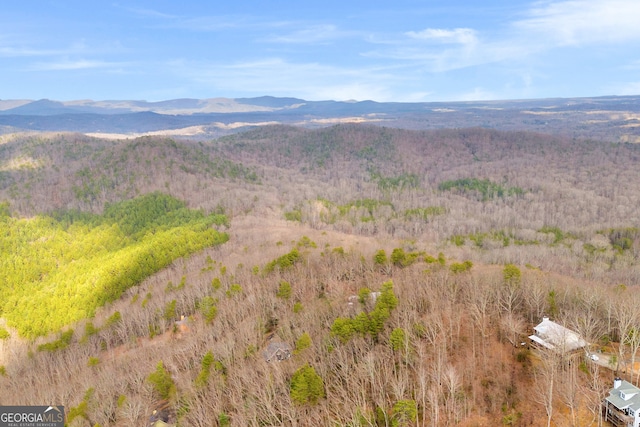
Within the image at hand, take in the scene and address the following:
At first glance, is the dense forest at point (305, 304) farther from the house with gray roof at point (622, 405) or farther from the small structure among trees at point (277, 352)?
the house with gray roof at point (622, 405)

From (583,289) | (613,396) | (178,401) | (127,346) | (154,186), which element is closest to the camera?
(613,396)

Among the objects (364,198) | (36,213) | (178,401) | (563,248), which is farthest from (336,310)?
(36,213)

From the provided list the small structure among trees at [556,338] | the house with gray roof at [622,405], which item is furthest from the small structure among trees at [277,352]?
the house with gray roof at [622,405]

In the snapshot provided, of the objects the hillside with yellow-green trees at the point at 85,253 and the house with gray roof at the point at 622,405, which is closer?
the house with gray roof at the point at 622,405

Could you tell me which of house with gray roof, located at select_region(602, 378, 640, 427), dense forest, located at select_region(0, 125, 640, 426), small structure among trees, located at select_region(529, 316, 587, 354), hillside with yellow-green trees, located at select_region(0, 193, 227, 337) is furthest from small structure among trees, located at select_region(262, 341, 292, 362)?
hillside with yellow-green trees, located at select_region(0, 193, 227, 337)

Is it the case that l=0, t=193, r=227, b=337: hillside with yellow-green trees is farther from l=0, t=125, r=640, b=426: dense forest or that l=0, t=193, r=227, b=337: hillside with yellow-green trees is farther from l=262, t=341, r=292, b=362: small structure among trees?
l=262, t=341, r=292, b=362: small structure among trees

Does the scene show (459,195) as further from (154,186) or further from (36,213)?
(36,213)
